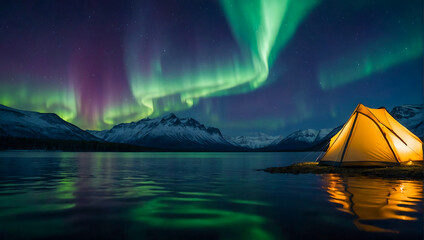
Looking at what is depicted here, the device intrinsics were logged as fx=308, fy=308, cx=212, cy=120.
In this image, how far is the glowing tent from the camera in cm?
2977

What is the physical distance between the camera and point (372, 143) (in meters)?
29.8

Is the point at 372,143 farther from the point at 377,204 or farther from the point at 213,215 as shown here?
the point at 213,215

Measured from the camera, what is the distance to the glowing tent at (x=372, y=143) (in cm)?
2977

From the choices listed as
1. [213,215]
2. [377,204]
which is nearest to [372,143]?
[377,204]

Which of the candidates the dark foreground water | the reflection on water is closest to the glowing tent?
the reflection on water

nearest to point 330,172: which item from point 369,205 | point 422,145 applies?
point 422,145

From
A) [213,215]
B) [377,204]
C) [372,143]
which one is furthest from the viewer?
[372,143]

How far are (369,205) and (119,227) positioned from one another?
31.6 feet

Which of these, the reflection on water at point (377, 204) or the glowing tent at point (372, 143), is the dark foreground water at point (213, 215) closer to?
the reflection on water at point (377, 204)

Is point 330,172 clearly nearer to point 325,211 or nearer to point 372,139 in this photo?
point 372,139

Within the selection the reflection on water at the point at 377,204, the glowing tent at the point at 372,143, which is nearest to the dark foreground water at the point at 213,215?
the reflection on water at the point at 377,204

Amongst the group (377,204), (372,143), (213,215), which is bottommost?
(213,215)

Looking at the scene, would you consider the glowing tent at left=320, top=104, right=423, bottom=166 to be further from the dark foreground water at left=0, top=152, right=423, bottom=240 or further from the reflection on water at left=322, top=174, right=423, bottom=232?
the dark foreground water at left=0, top=152, right=423, bottom=240

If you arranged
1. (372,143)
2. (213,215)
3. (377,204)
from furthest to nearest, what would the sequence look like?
(372,143)
(377,204)
(213,215)
